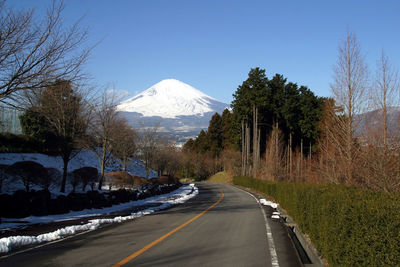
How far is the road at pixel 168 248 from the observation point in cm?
622

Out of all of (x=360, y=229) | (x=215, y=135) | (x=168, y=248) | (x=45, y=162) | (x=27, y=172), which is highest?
(x=215, y=135)

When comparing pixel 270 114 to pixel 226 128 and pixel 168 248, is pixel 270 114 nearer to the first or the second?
pixel 226 128

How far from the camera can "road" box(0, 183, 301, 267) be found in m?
6.22

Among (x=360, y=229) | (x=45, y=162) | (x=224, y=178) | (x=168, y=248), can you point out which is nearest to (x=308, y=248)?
(x=168, y=248)

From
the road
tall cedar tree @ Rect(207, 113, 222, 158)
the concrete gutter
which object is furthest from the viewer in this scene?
tall cedar tree @ Rect(207, 113, 222, 158)

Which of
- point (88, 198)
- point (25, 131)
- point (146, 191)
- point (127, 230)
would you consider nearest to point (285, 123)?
point (146, 191)

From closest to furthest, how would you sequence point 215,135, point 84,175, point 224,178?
point 84,175, point 224,178, point 215,135

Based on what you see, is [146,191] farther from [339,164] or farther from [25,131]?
[339,164]

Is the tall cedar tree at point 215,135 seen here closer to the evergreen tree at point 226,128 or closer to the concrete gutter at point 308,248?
the evergreen tree at point 226,128

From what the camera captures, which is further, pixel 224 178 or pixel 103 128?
pixel 224 178

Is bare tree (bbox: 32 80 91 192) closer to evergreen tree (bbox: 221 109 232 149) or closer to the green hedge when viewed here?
the green hedge

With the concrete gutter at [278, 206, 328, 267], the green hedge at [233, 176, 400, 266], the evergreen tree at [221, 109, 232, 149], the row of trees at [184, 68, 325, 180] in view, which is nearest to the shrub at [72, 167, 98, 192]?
the concrete gutter at [278, 206, 328, 267]

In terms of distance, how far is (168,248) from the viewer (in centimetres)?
738

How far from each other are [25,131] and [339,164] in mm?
21576
